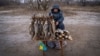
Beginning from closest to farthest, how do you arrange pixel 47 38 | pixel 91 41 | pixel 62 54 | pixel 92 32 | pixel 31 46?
pixel 47 38 < pixel 62 54 < pixel 31 46 < pixel 91 41 < pixel 92 32

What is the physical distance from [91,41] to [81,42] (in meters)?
0.24

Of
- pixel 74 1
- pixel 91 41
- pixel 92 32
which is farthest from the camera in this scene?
pixel 74 1

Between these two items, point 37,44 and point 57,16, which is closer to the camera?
point 57,16

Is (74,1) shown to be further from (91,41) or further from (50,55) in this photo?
(50,55)

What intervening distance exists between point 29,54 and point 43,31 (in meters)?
0.65

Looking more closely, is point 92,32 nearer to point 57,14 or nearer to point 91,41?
point 91,41

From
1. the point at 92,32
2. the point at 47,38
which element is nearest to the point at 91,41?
the point at 92,32

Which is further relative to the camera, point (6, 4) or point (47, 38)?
point (6, 4)

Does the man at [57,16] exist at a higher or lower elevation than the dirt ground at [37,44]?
higher

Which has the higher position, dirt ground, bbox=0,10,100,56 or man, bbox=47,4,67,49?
man, bbox=47,4,67,49

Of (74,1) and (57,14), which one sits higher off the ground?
(57,14)

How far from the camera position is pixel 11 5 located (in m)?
12.5

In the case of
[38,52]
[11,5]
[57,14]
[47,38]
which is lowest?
[11,5]

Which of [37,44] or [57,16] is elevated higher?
[57,16]
